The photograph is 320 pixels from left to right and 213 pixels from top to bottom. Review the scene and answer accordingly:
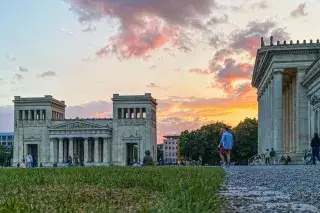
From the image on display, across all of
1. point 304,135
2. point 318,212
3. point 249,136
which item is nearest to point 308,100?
point 304,135

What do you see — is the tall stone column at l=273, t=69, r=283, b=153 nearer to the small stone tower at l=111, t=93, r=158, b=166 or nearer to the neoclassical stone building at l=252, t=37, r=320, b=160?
the neoclassical stone building at l=252, t=37, r=320, b=160

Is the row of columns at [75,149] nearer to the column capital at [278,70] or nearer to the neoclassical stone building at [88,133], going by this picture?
the neoclassical stone building at [88,133]

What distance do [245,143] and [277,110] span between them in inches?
3056

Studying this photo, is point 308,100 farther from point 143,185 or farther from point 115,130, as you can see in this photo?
point 115,130

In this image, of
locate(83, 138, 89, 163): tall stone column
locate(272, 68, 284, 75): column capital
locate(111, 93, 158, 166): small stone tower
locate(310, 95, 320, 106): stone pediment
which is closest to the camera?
locate(310, 95, 320, 106): stone pediment

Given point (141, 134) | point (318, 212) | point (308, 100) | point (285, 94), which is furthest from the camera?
point (141, 134)

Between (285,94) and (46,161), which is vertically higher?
(285,94)

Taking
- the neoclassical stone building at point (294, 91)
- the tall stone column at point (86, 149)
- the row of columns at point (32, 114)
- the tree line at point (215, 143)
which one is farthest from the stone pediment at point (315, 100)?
the row of columns at point (32, 114)

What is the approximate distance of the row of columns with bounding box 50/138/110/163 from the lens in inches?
6407

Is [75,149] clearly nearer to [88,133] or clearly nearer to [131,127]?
[88,133]

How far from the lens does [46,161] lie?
164 meters

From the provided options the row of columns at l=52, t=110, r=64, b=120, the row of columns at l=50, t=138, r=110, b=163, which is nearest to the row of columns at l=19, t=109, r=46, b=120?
the row of columns at l=52, t=110, r=64, b=120

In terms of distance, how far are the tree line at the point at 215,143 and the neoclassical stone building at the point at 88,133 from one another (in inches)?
449

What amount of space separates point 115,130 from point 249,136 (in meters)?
35.6
